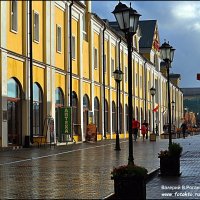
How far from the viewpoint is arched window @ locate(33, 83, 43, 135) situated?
30103mm

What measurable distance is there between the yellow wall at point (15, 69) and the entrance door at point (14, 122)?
51.4 inches

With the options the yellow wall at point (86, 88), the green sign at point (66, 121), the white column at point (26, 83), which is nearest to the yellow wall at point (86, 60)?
the yellow wall at point (86, 88)

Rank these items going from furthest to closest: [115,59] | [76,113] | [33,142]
A: [115,59], [76,113], [33,142]

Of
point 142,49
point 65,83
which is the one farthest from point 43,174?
point 142,49

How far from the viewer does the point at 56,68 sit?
3369 centimetres

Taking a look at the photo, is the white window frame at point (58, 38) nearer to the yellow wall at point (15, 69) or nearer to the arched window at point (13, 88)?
the yellow wall at point (15, 69)

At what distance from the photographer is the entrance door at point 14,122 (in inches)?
1067

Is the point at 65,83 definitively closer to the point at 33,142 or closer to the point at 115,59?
the point at 33,142

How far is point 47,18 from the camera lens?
31.9 m

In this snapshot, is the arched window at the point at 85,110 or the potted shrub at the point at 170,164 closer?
the potted shrub at the point at 170,164

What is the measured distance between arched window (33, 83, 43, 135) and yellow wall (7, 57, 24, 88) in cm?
219

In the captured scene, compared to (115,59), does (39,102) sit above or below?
below

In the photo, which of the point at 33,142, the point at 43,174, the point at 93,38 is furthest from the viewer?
the point at 93,38

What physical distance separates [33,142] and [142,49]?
181ft
